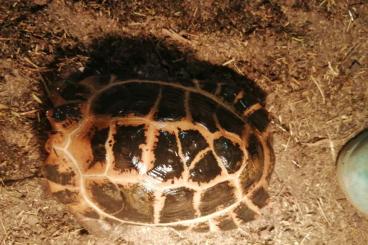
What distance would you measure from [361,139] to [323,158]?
1.19 feet

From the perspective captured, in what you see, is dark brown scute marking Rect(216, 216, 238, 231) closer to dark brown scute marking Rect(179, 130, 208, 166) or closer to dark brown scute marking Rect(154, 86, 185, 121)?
dark brown scute marking Rect(179, 130, 208, 166)

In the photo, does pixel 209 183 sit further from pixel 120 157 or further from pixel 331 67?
pixel 331 67

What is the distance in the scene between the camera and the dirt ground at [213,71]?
401 cm

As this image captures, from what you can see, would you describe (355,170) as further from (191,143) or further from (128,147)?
(128,147)

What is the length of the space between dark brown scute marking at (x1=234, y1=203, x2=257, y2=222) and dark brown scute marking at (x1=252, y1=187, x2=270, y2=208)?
0.27 ft

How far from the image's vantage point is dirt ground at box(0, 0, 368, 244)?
13.1ft

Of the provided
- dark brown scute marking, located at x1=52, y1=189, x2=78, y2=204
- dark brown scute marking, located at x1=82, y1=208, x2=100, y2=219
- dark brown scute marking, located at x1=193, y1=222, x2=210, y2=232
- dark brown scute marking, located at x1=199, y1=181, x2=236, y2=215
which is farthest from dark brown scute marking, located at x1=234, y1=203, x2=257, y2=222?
dark brown scute marking, located at x1=52, y1=189, x2=78, y2=204

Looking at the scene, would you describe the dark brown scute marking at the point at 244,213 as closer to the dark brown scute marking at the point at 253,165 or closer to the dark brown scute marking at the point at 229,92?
the dark brown scute marking at the point at 253,165

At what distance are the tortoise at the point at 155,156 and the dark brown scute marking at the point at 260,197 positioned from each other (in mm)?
12

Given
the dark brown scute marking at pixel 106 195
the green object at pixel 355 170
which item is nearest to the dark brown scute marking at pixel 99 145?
the dark brown scute marking at pixel 106 195

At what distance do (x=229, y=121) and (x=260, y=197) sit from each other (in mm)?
685

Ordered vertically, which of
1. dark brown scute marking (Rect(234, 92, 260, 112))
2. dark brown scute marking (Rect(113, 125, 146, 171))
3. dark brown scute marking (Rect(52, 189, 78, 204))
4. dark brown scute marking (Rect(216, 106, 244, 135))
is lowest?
dark brown scute marking (Rect(52, 189, 78, 204))

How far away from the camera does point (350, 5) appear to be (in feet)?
13.5

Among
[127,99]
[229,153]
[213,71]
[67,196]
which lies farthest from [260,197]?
[67,196]
